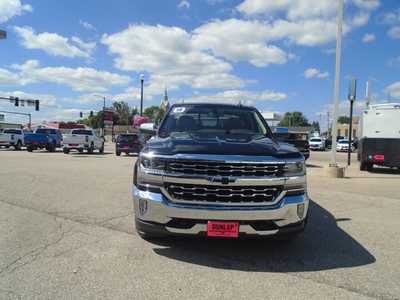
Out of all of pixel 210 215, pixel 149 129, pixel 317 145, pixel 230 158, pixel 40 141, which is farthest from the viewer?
pixel 317 145

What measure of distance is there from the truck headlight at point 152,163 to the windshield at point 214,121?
1418mm

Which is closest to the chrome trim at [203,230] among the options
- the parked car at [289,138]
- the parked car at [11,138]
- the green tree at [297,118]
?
the parked car at [289,138]

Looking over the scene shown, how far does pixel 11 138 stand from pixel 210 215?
3141cm

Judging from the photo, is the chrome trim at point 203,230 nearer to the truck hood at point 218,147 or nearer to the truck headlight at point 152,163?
the truck headlight at point 152,163

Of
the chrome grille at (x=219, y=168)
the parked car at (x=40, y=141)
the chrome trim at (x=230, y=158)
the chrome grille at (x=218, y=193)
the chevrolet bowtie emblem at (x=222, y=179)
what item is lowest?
the parked car at (x=40, y=141)

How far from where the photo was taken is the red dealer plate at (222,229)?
4.36 meters

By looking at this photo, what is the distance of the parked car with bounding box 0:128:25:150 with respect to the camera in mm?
31672

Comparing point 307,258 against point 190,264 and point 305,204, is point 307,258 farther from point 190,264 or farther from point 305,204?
point 190,264

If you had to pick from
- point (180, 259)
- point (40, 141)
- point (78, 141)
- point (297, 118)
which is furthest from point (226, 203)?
point (297, 118)

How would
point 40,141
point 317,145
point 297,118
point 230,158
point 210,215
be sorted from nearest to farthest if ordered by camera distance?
point 210,215 → point 230,158 → point 40,141 → point 317,145 → point 297,118

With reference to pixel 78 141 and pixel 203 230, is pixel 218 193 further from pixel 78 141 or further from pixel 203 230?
pixel 78 141

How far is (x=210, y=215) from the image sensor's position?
4359mm

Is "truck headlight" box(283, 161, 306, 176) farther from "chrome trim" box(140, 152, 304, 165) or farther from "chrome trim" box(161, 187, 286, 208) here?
"chrome trim" box(161, 187, 286, 208)

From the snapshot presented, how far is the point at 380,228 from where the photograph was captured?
6.54 meters
